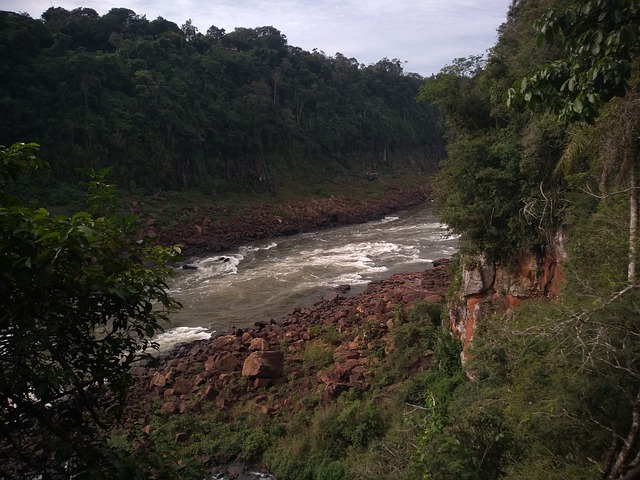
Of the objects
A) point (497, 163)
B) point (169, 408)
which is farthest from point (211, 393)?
point (497, 163)

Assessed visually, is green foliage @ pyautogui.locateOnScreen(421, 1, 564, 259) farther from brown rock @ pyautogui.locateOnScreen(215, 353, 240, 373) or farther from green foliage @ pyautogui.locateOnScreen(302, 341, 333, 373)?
brown rock @ pyautogui.locateOnScreen(215, 353, 240, 373)

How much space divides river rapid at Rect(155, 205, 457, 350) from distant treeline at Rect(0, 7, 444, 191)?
12.0 m

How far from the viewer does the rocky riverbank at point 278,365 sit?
1027 cm

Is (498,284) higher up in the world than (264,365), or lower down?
higher up

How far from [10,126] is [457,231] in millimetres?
27714

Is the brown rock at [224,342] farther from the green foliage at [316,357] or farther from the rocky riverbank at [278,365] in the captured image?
the green foliage at [316,357]

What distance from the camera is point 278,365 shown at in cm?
1155

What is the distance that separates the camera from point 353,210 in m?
37.3

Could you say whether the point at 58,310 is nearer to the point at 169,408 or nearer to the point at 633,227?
the point at 633,227

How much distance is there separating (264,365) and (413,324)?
13.1ft

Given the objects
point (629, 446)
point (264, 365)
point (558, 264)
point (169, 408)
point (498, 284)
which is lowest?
point (169, 408)

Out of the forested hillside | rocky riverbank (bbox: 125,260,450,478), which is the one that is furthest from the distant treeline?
the forested hillside

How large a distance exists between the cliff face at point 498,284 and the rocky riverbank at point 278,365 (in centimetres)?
138

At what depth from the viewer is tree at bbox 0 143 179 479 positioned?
2127 mm
